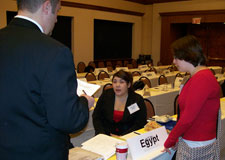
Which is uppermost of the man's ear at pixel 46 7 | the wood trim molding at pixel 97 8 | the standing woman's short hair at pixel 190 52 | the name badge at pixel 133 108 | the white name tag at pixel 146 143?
the wood trim molding at pixel 97 8

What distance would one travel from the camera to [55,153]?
4.19 ft

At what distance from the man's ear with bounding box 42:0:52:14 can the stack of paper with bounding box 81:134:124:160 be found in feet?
4.07

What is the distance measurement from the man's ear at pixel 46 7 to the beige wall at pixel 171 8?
1272cm

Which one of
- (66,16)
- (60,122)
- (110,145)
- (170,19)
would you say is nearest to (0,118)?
(60,122)

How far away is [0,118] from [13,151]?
0.52 ft

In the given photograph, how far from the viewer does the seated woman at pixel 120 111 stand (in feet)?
10.5

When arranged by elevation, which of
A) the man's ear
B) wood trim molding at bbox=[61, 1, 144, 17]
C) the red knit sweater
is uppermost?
wood trim molding at bbox=[61, 1, 144, 17]

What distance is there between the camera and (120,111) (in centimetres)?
327

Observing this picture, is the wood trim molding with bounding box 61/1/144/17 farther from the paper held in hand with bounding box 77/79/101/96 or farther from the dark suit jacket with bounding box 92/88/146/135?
the paper held in hand with bounding box 77/79/101/96

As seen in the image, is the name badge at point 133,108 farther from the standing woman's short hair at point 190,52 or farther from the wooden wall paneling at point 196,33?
the wooden wall paneling at point 196,33

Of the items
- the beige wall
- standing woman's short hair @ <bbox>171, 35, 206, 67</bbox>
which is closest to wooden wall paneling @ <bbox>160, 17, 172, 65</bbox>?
the beige wall

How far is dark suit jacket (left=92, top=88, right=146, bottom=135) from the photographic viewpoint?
10.4ft

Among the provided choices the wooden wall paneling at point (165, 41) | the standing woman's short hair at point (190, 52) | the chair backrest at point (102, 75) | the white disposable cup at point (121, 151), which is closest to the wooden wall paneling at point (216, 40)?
the wooden wall paneling at point (165, 41)

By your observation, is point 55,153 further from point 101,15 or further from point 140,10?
point 140,10
